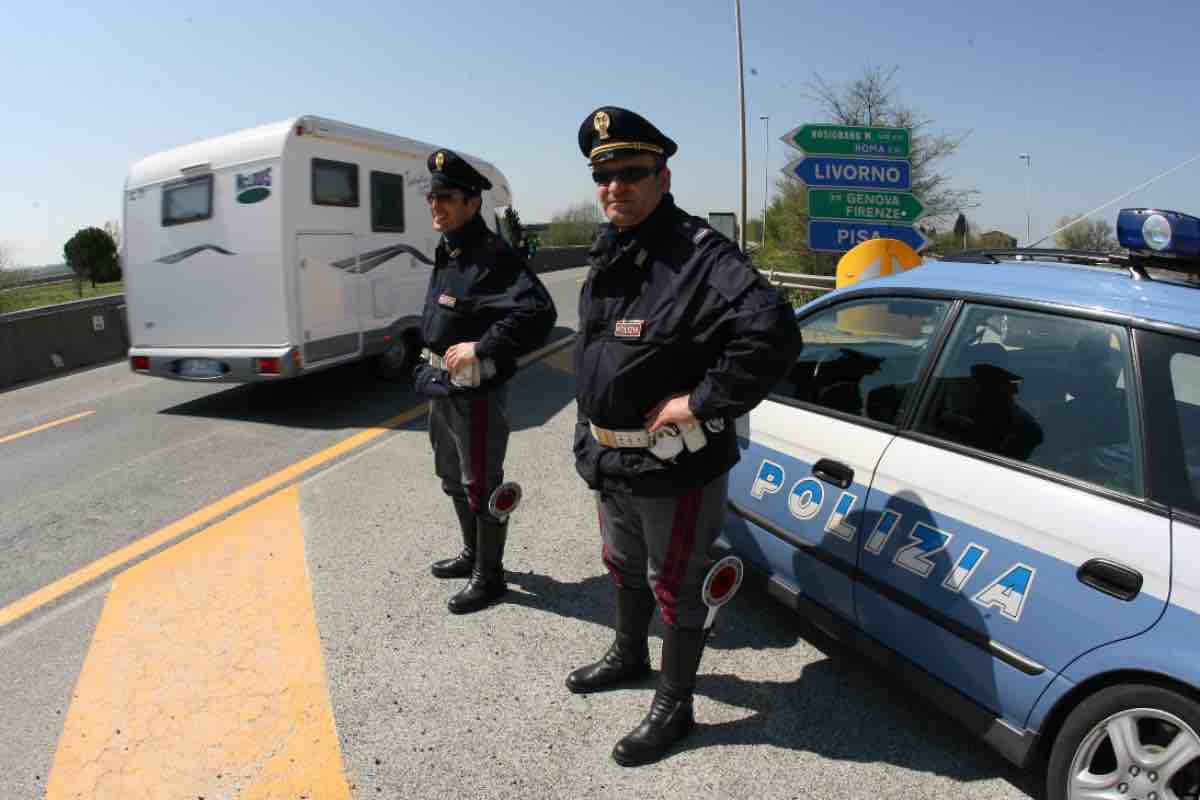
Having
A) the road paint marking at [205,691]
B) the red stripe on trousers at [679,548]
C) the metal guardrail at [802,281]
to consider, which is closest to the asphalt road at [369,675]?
the road paint marking at [205,691]

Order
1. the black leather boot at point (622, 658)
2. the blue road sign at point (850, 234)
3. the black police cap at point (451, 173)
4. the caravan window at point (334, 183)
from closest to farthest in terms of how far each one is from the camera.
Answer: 1. the black leather boot at point (622, 658)
2. the black police cap at point (451, 173)
3. the caravan window at point (334, 183)
4. the blue road sign at point (850, 234)

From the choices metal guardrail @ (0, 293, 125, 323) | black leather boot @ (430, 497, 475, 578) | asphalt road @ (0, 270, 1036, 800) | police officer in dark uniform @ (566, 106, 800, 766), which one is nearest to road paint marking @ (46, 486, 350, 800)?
asphalt road @ (0, 270, 1036, 800)

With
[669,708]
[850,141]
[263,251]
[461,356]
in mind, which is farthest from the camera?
[850,141]

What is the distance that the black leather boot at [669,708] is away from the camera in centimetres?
245

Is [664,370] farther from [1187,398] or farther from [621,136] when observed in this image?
[1187,398]

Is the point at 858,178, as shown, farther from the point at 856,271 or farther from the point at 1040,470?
the point at 1040,470

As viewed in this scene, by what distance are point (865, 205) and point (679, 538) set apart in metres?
7.01

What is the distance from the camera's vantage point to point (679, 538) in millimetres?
2355

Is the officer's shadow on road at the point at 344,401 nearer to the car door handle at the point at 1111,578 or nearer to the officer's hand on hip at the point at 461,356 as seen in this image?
the officer's hand on hip at the point at 461,356

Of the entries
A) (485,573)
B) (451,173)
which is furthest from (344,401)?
(451,173)

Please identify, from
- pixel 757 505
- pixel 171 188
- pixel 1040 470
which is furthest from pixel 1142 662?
pixel 171 188

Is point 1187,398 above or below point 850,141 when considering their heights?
below

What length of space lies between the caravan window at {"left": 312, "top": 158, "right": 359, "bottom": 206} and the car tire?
5.32 ft

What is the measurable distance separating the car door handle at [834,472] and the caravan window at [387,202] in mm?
6393
